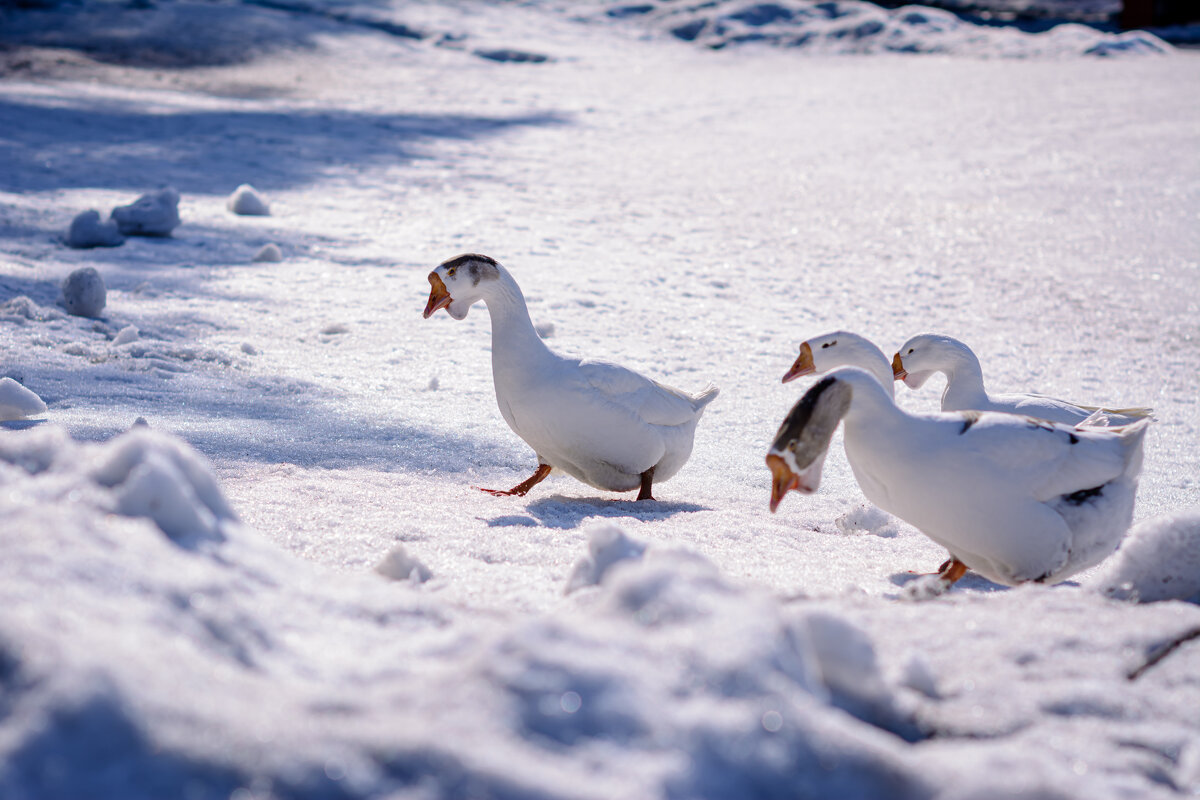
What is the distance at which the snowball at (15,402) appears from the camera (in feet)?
12.2

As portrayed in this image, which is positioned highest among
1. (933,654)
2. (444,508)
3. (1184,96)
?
(1184,96)

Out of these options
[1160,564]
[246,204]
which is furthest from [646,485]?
[246,204]

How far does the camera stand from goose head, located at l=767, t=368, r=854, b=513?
2.62 metres

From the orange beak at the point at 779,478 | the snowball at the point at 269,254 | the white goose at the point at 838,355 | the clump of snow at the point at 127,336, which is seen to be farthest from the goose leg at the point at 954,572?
the snowball at the point at 269,254

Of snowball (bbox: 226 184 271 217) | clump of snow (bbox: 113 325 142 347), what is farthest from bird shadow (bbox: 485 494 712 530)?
snowball (bbox: 226 184 271 217)

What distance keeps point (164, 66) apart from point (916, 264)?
423 inches

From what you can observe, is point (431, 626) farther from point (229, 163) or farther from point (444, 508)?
point (229, 163)

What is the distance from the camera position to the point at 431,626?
193 centimetres

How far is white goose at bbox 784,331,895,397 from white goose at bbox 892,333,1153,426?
12.4 inches

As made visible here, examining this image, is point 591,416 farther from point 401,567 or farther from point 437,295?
point 401,567

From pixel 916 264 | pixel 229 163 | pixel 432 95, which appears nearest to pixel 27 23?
pixel 432 95

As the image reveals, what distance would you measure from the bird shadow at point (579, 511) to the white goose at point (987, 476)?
0.99m

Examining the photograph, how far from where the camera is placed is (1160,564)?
2.47 metres

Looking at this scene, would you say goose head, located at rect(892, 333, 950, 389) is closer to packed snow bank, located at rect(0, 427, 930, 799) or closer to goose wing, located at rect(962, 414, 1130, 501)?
goose wing, located at rect(962, 414, 1130, 501)
